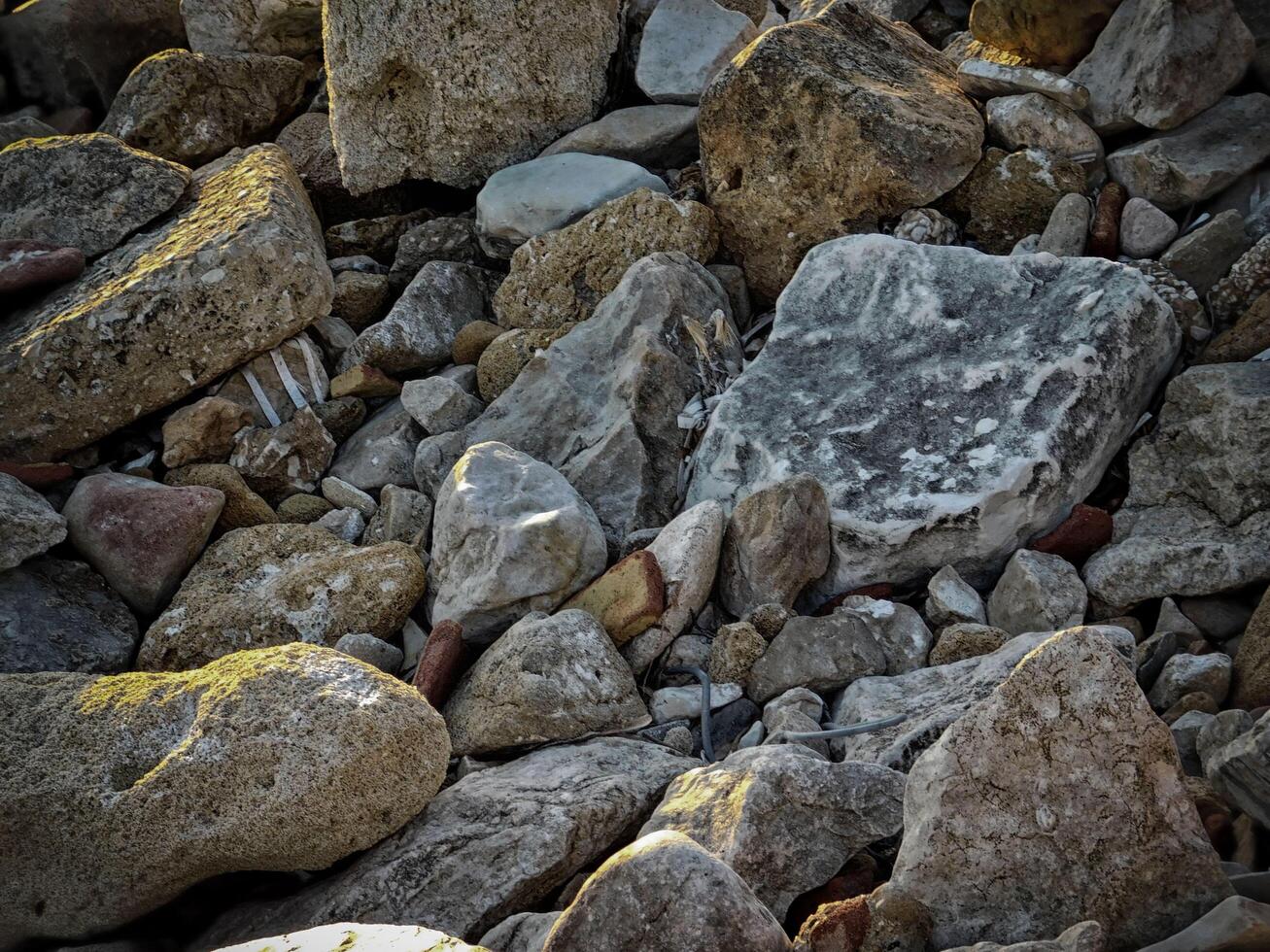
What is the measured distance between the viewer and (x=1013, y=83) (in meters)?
4.79

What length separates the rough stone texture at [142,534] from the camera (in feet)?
14.1

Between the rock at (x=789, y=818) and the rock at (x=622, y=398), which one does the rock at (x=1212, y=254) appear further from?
the rock at (x=789, y=818)

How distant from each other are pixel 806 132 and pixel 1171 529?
6.83 ft

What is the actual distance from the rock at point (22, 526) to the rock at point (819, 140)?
272cm

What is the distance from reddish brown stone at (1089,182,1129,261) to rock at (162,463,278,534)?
3109mm

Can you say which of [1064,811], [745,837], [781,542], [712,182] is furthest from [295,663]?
[712,182]

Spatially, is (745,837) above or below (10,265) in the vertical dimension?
below

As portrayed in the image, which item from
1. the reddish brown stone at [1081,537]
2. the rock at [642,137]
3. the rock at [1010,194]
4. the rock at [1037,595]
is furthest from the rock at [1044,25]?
the rock at [1037,595]

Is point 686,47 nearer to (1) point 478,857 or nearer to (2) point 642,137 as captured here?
Answer: (2) point 642,137

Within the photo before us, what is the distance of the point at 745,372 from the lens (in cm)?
435

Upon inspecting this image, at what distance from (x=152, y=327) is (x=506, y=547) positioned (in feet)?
6.50

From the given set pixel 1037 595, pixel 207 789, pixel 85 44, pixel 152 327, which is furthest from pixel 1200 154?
pixel 85 44

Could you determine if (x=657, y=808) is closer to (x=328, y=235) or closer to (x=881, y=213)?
(x=881, y=213)

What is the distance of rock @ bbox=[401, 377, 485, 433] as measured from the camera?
475cm
